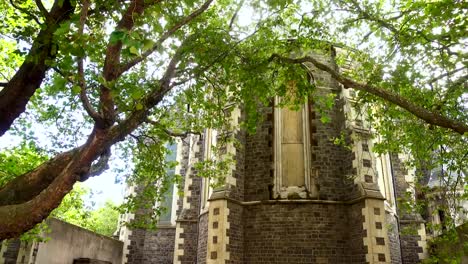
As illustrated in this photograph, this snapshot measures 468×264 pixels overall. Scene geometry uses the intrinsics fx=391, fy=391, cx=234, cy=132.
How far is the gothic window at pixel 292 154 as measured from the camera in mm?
11773

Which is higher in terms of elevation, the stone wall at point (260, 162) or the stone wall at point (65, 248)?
the stone wall at point (260, 162)

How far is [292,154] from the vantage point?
12.3 metres

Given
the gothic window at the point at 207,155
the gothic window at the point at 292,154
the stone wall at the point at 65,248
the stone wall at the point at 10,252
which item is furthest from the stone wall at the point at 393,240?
the stone wall at the point at 10,252

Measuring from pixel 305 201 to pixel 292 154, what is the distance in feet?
5.39

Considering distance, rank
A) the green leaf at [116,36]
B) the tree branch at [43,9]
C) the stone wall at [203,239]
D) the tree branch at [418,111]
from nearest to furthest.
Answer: the green leaf at [116,36] → the tree branch at [43,9] → the tree branch at [418,111] → the stone wall at [203,239]

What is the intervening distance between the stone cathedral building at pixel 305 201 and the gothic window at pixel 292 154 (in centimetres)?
3

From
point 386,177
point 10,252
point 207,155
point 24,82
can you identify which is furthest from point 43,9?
point 386,177

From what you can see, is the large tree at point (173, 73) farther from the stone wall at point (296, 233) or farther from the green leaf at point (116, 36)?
the stone wall at point (296, 233)

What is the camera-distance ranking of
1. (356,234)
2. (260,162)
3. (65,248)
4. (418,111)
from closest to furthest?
1. (418,111)
2. (356,234)
3. (260,162)
4. (65,248)

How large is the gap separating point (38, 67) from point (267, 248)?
7.88m

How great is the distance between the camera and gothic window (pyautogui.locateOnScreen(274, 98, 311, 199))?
11.8 meters

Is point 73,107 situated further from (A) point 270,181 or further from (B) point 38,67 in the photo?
(A) point 270,181

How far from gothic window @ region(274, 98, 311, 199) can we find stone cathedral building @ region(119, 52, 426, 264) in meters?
0.03

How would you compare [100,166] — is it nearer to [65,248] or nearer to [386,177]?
[65,248]
